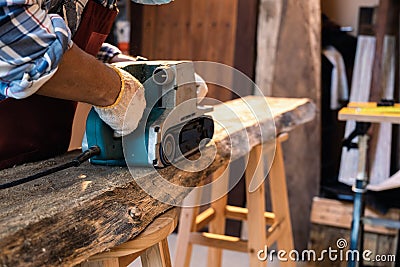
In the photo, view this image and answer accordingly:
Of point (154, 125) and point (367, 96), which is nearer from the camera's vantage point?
point (154, 125)

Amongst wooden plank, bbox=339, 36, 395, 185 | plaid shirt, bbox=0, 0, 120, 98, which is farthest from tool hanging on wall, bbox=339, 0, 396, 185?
plaid shirt, bbox=0, 0, 120, 98

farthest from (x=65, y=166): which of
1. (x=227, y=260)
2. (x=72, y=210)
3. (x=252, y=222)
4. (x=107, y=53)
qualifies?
(x=227, y=260)

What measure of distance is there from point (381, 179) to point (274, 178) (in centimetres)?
96

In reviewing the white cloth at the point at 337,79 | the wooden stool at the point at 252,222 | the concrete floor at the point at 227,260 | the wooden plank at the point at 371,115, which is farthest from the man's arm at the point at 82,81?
the white cloth at the point at 337,79

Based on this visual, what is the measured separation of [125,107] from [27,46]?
283 millimetres

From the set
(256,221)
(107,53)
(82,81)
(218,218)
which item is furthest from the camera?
(218,218)

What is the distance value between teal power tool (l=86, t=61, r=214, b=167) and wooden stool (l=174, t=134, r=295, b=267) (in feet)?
2.17

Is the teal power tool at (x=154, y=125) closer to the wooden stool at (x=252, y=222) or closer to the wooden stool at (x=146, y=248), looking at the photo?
the wooden stool at (x=146, y=248)

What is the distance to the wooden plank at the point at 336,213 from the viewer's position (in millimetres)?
2719

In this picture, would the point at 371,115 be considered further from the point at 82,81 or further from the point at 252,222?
the point at 82,81

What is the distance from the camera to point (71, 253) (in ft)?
2.72

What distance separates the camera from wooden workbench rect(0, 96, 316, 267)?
765mm

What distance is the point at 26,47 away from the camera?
35.6 inches

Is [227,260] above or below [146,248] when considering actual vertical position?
below
